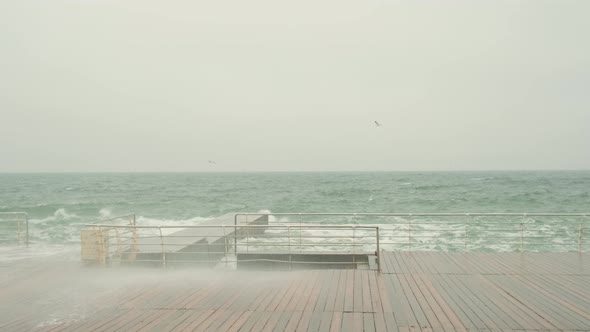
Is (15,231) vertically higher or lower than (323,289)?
lower

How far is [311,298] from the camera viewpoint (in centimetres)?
579

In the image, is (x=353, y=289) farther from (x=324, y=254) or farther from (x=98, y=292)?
(x=98, y=292)

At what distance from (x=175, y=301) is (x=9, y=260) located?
594 cm

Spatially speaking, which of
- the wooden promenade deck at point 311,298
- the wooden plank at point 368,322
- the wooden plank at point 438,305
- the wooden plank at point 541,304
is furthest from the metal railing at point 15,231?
the wooden plank at point 541,304

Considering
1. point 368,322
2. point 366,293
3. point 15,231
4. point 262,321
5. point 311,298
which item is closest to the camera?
point 368,322

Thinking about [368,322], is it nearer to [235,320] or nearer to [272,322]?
[272,322]

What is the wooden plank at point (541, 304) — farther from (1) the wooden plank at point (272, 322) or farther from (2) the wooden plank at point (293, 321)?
(1) the wooden plank at point (272, 322)

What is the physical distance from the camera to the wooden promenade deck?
487 cm

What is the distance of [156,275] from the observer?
24.8 ft

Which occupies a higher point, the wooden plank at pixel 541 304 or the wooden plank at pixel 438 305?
the wooden plank at pixel 438 305

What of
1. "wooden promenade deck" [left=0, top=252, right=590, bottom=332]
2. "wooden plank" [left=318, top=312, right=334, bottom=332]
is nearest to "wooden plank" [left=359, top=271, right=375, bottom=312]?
"wooden promenade deck" [left=0, top=252, right=590, bottom=332]

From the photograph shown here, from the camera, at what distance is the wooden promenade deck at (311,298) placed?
4867 mm

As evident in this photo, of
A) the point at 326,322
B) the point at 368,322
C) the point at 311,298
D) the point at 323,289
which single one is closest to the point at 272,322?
the point at 326,322

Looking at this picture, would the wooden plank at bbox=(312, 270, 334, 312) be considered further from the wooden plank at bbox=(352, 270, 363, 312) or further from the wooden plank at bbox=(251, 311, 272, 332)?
the wooden plank at bbox=(251, 311, 272, 332)
